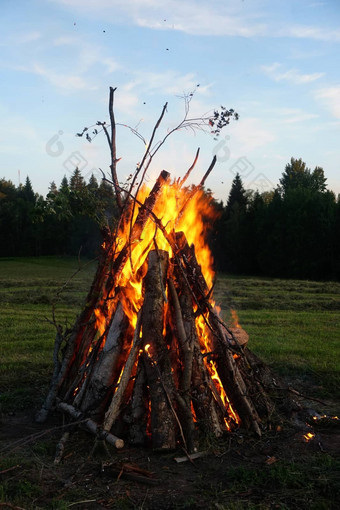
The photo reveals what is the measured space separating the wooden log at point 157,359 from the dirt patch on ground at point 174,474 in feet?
0.68

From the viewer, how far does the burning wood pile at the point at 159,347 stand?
15.6 ft

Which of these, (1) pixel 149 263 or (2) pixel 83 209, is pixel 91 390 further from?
(2) pixel 83 209

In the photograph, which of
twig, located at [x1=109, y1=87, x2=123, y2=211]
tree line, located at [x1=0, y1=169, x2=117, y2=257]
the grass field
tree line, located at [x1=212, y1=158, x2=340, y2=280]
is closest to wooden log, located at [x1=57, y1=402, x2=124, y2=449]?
the grass field

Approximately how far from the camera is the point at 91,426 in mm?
4727

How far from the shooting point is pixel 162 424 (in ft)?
15.0

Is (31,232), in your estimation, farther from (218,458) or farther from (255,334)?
(218,458)

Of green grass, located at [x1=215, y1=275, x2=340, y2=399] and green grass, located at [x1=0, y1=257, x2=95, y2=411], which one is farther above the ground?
green grass, located at [x1=215, y1=275, x2=340, y2=399]

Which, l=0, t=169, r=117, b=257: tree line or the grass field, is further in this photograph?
l=0, t=169, r=117, b=257: tree line

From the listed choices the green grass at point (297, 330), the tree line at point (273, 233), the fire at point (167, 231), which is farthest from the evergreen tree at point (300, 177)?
the fire at point (167, 231)

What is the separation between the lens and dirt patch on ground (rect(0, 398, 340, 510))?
371 centimetres

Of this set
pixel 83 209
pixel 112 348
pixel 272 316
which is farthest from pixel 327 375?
pixel 272 316

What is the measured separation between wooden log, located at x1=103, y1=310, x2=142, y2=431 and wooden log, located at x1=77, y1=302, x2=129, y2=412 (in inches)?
9.0

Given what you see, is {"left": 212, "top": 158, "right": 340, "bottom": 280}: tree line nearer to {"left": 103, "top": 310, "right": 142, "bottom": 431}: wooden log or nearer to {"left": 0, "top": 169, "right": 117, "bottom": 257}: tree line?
{"left": 0, "top": 169, "right": 117, "bottom": 257}: tree line

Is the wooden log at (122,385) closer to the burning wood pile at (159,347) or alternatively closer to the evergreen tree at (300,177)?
the burning wood pile at (159,347)
